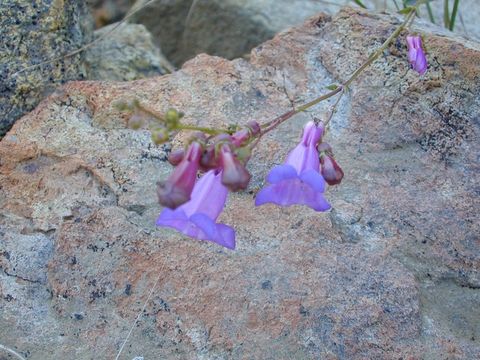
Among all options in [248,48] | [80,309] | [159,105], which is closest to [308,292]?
[80,309]

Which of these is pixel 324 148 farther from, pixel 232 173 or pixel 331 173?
pixel 232 173

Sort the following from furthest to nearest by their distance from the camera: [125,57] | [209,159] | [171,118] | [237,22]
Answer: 1. [237,22]
2. [125,57]
3. [209,159]
4. [171,118]

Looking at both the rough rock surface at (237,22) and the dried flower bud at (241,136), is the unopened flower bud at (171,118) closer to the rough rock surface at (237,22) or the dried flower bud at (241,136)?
the dried flower bud at (241,136)

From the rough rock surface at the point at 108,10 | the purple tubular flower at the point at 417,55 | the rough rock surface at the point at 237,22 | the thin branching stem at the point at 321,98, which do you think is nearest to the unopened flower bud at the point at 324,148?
the thin branching stem at the point at 321,98

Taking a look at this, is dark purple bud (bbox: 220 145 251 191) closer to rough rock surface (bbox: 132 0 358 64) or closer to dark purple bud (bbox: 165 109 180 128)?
dark purple bud (bbox: 165 109 180 128)

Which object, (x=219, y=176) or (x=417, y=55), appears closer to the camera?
(x=219, y=176)

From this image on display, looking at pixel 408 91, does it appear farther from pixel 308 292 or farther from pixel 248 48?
pixel 248 48

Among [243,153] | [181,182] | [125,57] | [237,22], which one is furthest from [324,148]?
[237,22]
